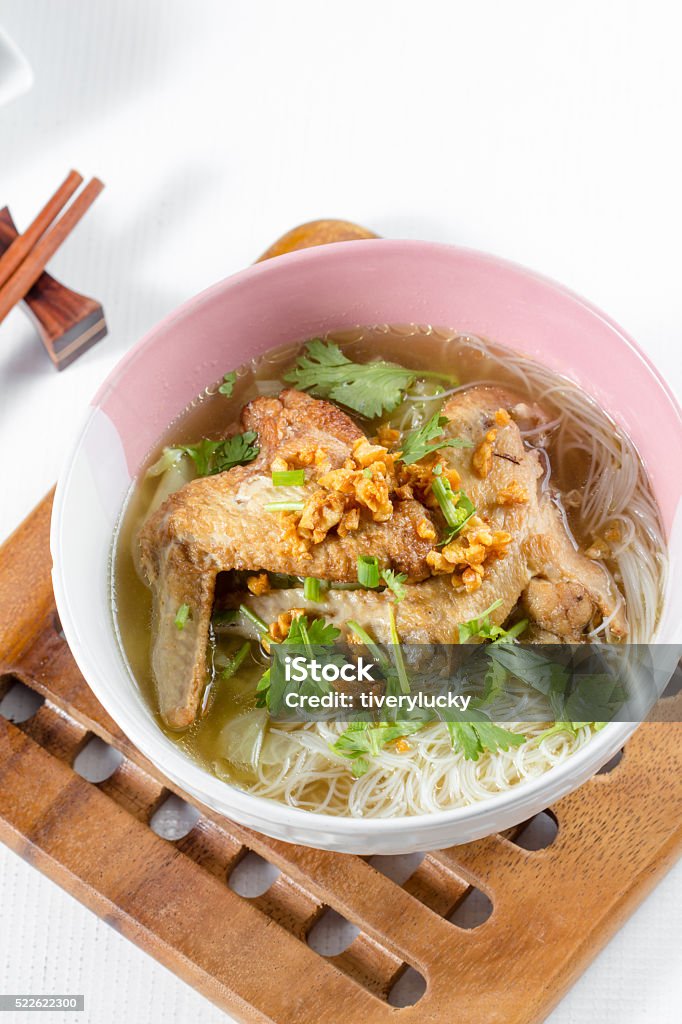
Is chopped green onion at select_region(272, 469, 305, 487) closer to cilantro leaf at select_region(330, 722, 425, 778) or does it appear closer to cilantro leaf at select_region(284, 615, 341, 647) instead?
cilantro leaf at select_region(284, 615, 341, 647)

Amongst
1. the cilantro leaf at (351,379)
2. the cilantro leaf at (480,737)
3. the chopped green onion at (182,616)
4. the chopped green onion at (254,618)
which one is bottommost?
the chopped green onion at (182,616)

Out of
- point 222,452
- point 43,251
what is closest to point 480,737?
point 222,452

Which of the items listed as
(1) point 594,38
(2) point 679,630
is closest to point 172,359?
(2) point 679,630

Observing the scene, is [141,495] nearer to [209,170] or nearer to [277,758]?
[277,758]

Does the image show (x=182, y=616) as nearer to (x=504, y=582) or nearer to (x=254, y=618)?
(x=254, y=618)

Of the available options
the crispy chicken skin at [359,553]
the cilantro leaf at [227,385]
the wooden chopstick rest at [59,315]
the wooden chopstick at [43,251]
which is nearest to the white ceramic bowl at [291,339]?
the cilantro leaf at [227,385]

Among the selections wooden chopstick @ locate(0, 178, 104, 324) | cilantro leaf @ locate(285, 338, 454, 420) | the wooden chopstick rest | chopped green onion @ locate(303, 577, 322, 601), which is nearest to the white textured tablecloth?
the wooden chopstick rest

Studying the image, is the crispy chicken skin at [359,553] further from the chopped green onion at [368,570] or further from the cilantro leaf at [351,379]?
the cilantro leaf at [351,379]
